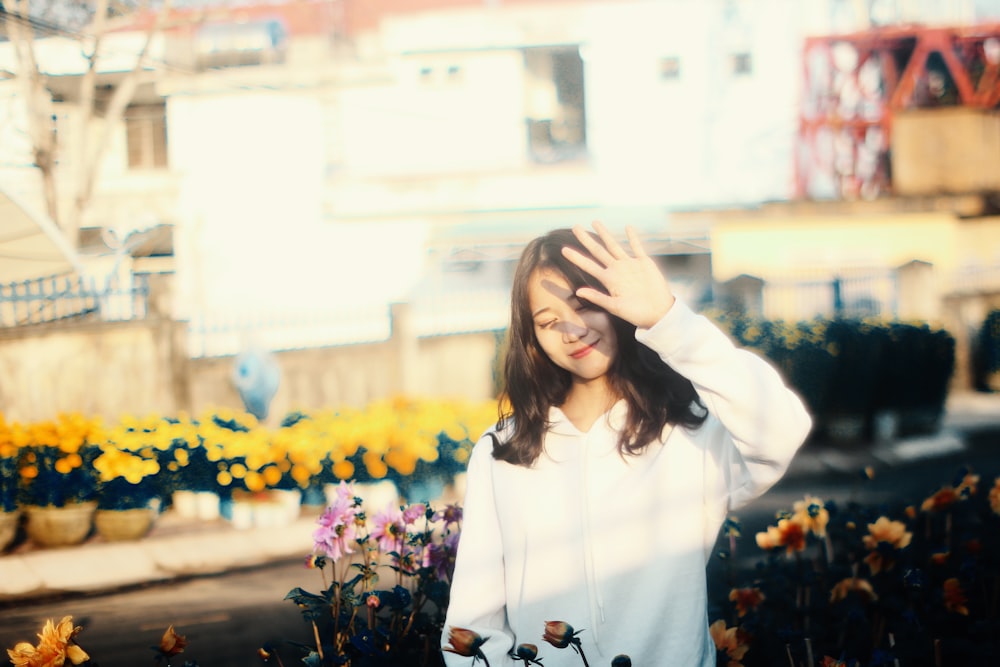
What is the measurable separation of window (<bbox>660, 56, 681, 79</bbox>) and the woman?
24306mm

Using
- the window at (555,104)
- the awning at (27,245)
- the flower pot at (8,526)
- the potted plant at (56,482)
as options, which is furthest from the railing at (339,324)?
the window at (555,104)

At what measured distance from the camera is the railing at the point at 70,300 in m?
9.01

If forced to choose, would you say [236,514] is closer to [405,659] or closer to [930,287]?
[405,659]

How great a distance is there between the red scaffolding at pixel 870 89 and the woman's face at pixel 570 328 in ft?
81.5

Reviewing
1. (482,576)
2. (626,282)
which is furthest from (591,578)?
(626,282)

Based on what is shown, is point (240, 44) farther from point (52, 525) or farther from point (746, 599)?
point (746, 599)

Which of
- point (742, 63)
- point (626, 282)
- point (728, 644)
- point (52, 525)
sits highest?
point (742, 63)

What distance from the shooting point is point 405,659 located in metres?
3.05

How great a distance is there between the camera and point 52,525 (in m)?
7.18

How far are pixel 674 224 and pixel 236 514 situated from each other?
15.8 m

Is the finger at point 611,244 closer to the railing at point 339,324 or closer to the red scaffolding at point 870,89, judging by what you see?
the railing at point 339,324

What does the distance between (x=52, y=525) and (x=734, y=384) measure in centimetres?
617

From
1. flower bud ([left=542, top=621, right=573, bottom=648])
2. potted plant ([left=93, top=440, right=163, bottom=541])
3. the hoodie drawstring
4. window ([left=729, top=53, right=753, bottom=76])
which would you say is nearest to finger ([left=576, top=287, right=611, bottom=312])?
the hoodie drawstring

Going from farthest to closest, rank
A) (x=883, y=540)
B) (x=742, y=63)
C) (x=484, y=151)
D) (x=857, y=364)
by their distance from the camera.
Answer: (x=742, y=63)
(x=484, y=151)
(x=857, y=364)
(x=883, y=540)
